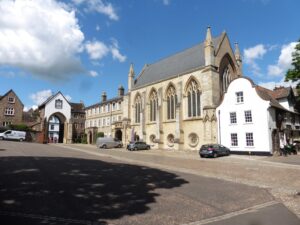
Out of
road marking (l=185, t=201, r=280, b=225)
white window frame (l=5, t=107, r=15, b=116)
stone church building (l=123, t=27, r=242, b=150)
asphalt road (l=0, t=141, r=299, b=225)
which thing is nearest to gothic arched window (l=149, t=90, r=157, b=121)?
stone church building (l=123, t=27, r=242, b=150)

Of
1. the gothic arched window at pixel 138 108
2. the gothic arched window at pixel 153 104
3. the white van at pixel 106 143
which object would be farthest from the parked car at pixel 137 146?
the gothic arched window at pixel 138 108

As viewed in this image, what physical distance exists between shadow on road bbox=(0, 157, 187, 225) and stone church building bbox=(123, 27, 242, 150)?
76.7 ft

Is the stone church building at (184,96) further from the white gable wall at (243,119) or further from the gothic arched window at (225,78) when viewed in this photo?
the white gable wall at (243,119)

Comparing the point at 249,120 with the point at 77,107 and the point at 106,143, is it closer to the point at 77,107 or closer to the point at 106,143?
the point at 106,143

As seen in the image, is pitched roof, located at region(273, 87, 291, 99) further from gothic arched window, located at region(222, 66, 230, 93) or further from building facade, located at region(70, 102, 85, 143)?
building facade, located at region(70, 102, 85, 143)

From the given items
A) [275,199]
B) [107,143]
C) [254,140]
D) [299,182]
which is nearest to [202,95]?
[254,140]

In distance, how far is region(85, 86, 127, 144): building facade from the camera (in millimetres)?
57875

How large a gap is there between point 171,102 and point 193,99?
485 cm

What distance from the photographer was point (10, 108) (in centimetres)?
6103

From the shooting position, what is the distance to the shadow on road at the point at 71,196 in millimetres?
6434

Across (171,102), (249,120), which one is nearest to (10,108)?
(171,102)

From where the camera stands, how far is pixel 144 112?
45281 mm

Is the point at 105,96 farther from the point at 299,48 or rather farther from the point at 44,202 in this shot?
the point at 44,202

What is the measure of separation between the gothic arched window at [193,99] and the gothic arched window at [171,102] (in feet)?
10.3
